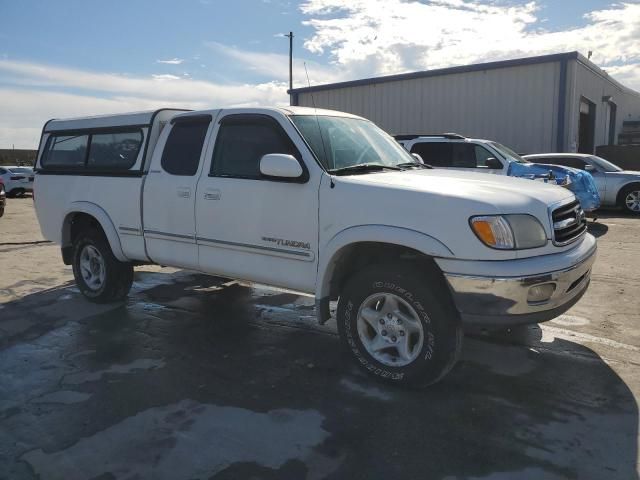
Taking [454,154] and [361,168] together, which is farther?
[454,154]

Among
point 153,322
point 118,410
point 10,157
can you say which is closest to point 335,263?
point 118,410

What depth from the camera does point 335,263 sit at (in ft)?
12.9

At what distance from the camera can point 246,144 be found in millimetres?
4551

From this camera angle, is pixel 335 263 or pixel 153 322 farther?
pixel 153 322

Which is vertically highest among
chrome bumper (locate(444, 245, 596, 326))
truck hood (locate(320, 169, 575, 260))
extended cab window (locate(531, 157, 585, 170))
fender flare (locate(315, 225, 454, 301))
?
extended cab window (locate(531, 157, 585, 170))

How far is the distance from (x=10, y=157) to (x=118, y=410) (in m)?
51.2

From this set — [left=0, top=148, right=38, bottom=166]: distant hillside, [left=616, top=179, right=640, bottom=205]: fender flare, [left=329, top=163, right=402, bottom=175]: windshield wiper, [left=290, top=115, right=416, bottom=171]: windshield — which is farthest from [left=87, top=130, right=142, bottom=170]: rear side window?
[left=0, top=148, right=38, bottom=166]: distant hillside

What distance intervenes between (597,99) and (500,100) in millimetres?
6240

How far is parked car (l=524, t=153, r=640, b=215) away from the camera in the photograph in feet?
43.4

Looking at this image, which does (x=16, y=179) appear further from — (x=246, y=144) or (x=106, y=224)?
(x=246, y=144)

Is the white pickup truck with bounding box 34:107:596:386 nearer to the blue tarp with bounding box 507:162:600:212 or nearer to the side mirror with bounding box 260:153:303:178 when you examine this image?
the side mirror with bounding box 260:153:303:178

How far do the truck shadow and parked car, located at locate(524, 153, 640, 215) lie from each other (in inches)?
380

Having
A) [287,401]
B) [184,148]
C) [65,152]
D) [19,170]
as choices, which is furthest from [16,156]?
[287,401]

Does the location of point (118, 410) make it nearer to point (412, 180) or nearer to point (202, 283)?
point (412, 180)
